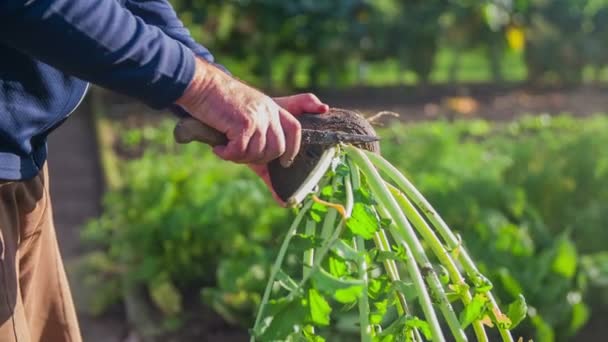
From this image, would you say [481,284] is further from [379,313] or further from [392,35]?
[392,35]

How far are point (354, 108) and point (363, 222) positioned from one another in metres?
7.23

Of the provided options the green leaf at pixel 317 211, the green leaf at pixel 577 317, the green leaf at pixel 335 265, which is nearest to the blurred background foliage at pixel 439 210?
the green leaf at pixel 577 317

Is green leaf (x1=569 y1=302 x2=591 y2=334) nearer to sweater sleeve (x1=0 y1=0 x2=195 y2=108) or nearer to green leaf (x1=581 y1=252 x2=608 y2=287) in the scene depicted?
green leaf (x1=581 y1=252 x2=608 y2=287)

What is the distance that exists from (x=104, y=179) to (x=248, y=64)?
3224 millimetres

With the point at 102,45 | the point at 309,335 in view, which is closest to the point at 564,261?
the point at 309,335

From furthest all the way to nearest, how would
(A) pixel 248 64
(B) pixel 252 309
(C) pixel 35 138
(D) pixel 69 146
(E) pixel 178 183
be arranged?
(A) pixel 248 64
(D) pixel 69 146
(E) pixel 178 183
(B) pixel 252 309
(C) pixel 35 138

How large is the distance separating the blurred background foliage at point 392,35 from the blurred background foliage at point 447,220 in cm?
437

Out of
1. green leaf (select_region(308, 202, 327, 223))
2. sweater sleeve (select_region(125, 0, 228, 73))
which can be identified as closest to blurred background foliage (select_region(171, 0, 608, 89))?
sweater sleeve (select_region(125, 0, 228, 73))

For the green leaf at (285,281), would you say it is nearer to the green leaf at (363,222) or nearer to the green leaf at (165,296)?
the green leaf at (363,222)

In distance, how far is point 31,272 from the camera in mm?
2455

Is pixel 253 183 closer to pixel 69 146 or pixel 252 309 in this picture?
pixel 252 309

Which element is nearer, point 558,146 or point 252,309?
point 252,309

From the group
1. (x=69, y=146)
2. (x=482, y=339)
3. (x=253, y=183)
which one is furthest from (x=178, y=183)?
(x=69, y=146)

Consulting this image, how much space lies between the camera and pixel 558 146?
5363 mm
